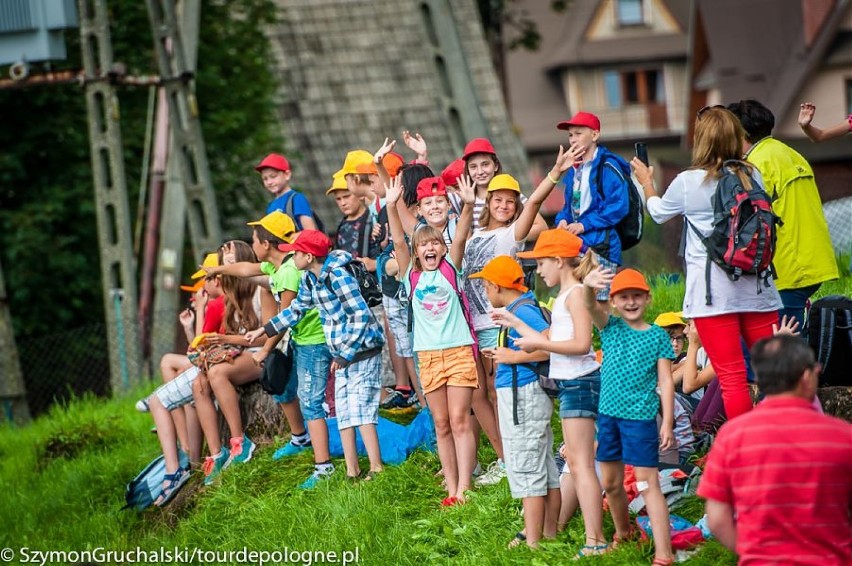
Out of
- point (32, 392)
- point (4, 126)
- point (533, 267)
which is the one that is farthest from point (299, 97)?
point (533, 267)

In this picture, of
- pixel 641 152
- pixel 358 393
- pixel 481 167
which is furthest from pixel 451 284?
pixel 641 152

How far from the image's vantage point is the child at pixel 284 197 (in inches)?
436

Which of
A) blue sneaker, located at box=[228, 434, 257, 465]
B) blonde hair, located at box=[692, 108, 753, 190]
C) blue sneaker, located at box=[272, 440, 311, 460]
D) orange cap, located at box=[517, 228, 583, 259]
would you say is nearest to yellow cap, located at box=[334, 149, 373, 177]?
blue sneaker, located at box=[272, 440, 311, 460]

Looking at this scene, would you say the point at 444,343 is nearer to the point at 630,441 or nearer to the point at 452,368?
the point at 452,368

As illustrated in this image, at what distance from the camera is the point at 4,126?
20234 mm

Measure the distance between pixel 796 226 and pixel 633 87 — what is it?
48.8 meters

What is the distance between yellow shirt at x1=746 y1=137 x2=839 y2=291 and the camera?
8023mm

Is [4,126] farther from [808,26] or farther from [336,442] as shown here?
[808,26]

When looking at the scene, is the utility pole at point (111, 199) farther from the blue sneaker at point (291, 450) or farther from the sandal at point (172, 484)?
the blue sneaker at point (291, 450)

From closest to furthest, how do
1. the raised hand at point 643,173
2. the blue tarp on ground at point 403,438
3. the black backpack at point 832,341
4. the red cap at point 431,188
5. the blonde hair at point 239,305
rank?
the raised hand at point 643,173, the black backpack at point 832,341, the red cap at point 431,188, the blue tarp on ground at point 403,438, the blonde hair at point 239,305

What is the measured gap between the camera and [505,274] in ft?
25.9

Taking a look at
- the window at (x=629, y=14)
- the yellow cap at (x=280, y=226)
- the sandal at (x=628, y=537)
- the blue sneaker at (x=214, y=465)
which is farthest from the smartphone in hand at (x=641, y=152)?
the window at (x=629, y=14)

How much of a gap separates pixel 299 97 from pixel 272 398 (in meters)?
18.0

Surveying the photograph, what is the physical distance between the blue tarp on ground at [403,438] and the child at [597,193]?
6.53 feet
